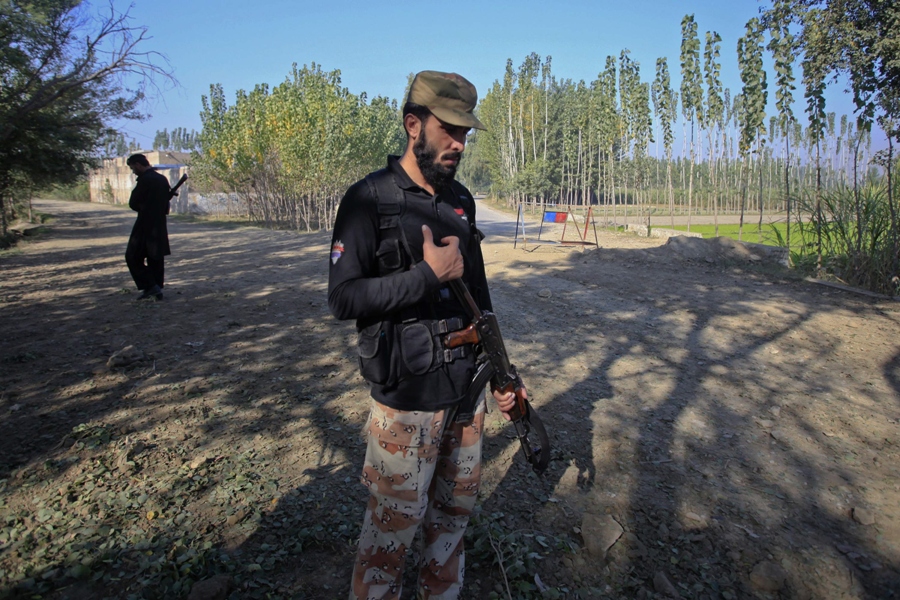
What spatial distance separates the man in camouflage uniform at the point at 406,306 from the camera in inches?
72.1

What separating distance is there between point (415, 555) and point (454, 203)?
1693 millimetres

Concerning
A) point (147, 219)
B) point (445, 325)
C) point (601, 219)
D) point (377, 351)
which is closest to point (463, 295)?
point (445, 325)

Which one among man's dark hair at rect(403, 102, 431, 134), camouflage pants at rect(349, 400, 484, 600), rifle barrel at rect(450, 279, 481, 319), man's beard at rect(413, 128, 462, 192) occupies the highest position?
man's dark hair at rect(403, 102, 431, 134)

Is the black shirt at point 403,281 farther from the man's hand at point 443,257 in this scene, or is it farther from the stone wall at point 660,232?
the stone wall at point 660,232

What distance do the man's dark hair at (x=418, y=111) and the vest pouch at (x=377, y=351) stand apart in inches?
27.7

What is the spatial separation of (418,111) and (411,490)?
1277 mm

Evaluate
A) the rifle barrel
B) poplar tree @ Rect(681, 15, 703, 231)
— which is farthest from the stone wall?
the rifle barrel

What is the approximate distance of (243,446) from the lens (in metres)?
3.69

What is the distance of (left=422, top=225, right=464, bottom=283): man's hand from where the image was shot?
1.83 m

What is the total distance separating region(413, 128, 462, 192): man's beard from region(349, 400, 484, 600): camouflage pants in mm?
808

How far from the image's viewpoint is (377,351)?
1869mm

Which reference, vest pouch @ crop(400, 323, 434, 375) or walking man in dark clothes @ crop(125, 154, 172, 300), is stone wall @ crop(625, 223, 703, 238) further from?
vest pouch @ crop(400, 323, 434, 375)

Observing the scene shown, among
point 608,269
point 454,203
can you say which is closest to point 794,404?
point 454,203

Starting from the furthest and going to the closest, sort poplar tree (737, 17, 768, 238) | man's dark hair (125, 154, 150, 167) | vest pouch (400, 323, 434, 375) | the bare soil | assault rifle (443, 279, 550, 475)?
1. poplar tree (737, 17, 768, 238)
2. man's dark hair (125, 154, 150, 167)
3. the bare soil
4. assault rifle (443, 279, 550, 475)
5. vest pouch (400, 323, 434, 375)
